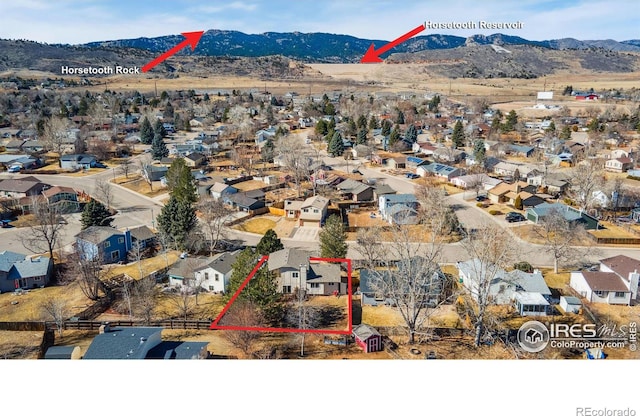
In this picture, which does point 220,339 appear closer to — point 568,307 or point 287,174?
point 568,307

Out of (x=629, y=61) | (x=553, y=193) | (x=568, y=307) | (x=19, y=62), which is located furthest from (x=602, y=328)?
(x=629, y=61)

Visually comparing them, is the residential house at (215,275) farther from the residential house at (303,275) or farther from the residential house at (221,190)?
the residential house at (221,190)

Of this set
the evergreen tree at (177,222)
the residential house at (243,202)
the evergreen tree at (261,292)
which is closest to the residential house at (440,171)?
the residential house at (243,202)

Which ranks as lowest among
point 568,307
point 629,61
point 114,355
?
point 568,307

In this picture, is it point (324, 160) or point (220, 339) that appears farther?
point (324, 160)

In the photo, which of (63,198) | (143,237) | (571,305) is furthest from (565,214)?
(63,198)

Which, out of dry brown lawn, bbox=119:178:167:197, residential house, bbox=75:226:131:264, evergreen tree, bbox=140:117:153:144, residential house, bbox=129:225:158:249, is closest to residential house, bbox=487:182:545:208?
residential house, bbox=129:225:158:249
